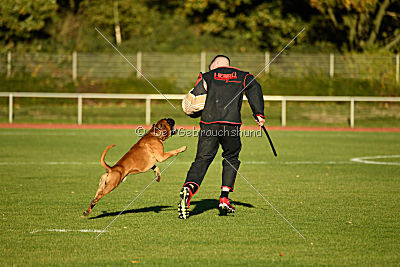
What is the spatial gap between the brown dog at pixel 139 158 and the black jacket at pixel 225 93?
77 cm

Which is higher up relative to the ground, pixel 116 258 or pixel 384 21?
pixel 384 21

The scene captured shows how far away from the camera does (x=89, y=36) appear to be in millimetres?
43406

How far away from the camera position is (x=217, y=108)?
831 centimetres

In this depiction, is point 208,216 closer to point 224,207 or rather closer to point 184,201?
point 224,207

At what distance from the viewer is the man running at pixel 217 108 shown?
8312 mm

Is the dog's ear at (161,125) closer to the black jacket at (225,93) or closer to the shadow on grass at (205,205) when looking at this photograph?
the black jacket at (225,93)

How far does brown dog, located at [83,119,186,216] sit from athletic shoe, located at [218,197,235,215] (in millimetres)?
918

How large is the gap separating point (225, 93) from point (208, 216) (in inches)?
65.9

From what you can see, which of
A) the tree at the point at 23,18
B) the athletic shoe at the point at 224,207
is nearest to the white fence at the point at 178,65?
the tree at the point at 23,18

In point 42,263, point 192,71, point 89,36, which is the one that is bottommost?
point 42,263

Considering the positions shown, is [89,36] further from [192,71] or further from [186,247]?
[186,247]

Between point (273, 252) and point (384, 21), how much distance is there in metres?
35.4

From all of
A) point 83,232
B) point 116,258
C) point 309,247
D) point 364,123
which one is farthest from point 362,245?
point 364,123

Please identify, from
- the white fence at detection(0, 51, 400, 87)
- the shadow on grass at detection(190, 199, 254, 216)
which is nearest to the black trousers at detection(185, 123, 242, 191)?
the shadow on grass at detection(190, 199, 254, 216)
